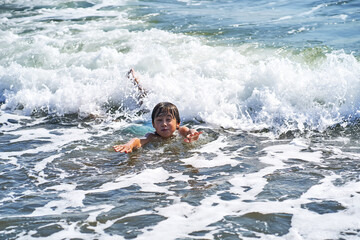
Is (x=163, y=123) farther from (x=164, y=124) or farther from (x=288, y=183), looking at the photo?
(x=288, y=183)

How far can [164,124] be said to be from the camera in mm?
6793

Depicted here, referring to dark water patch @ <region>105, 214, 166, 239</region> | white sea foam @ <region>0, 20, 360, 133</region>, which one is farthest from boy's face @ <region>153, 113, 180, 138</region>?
dark water patch @ <region>105, 214, 166, 239</region>

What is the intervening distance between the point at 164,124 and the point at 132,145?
680 mm

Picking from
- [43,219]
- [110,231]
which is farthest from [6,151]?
[110,231]

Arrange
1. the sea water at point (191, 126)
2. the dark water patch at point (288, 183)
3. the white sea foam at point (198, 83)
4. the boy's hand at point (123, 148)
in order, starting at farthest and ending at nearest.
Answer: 1. the white sea foam at point (198, 83)
2. the boy's hand at point (123, 148)
3. the dark water patch at point (288, 183)
4. the sea water at point (191, 126)

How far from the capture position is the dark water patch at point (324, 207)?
13.1ft

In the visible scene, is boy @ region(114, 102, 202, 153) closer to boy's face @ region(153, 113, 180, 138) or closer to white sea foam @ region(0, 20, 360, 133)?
boy's face @ region(153, 113, 180, 138)

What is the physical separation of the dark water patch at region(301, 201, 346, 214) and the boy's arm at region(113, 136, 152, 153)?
2.66 meters

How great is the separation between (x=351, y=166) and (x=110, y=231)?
118 inches

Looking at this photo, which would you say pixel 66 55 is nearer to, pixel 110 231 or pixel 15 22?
pixel 15 22

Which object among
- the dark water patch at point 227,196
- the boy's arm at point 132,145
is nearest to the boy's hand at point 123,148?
the boy's arm at point 132,145

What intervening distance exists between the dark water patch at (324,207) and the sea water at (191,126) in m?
0.02

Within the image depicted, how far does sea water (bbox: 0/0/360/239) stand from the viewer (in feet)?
13.1

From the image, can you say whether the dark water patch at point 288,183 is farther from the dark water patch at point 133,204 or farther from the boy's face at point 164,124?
the boy's face at point 164,124
